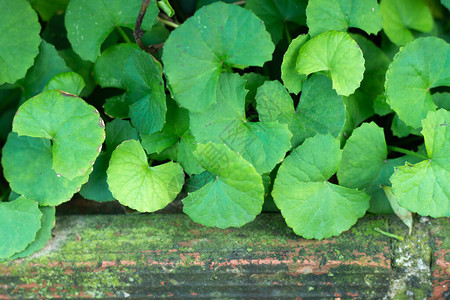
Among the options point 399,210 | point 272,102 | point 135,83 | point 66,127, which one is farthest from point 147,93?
point 399,210

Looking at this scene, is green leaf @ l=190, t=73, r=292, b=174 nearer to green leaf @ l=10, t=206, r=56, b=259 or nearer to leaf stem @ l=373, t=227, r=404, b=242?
leaf stem @ l=373, t=227, r=404, b=242

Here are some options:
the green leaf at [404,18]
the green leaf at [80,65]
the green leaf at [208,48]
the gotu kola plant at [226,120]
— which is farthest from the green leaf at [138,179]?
the green leaf at [404,18]

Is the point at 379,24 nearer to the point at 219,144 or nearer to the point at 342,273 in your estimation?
the point at 219,144

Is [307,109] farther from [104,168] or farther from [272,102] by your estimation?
[104,168]

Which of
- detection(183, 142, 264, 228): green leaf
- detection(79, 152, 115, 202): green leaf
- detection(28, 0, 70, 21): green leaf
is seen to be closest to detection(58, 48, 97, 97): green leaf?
detection(28, 0, 70, 21): green leaf

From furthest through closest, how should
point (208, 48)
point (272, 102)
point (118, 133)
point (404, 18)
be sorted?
point (404, 18) → point (118, 133) → point (272, 102) → point (208, 48)

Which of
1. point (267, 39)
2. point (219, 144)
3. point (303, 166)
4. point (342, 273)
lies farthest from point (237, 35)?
point (342, 273)
